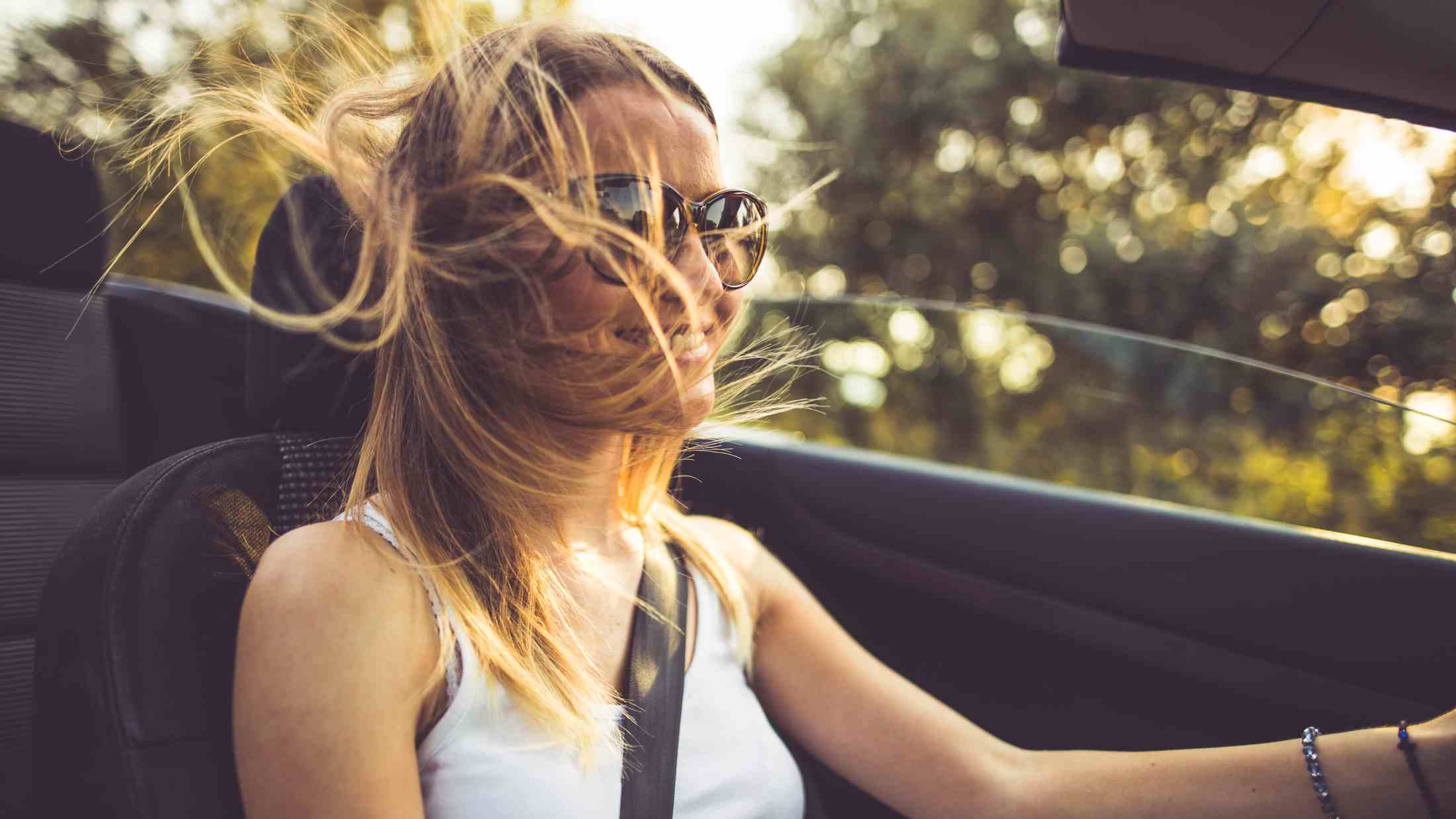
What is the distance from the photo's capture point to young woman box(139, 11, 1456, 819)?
0.95 metres

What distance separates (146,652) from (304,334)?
0.51 meters

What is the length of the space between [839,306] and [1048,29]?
4783mm

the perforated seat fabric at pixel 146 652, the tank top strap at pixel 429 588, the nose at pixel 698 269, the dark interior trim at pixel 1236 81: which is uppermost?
the dark interior trim at pixel 1236 81

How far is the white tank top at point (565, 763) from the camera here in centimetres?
104

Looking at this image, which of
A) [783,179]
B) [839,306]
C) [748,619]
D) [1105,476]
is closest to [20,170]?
[748,619]

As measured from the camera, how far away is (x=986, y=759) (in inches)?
53.0

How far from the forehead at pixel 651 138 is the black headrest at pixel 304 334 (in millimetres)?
397

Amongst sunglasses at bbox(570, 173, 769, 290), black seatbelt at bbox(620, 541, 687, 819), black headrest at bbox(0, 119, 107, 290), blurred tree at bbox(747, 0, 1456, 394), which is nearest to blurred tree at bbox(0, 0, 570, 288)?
black headrest at bbox(0, 119, 107, 290)

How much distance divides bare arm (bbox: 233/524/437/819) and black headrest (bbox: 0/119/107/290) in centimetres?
105

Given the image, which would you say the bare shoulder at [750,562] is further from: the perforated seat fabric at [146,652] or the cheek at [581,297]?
the perforated seat fabric at [146,652]

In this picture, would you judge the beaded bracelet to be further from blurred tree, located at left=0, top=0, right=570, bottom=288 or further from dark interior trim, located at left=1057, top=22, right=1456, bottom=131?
blurred tree, located at left=0, top=0, right=570, bottom=288

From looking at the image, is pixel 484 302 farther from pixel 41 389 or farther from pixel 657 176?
pixel 41 389

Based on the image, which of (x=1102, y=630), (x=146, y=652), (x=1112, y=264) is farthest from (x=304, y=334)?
(x=1112, y=264)

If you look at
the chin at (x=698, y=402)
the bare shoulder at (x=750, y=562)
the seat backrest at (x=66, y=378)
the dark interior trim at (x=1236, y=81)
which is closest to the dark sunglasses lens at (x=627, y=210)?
the chin at (x=698, y=402)
